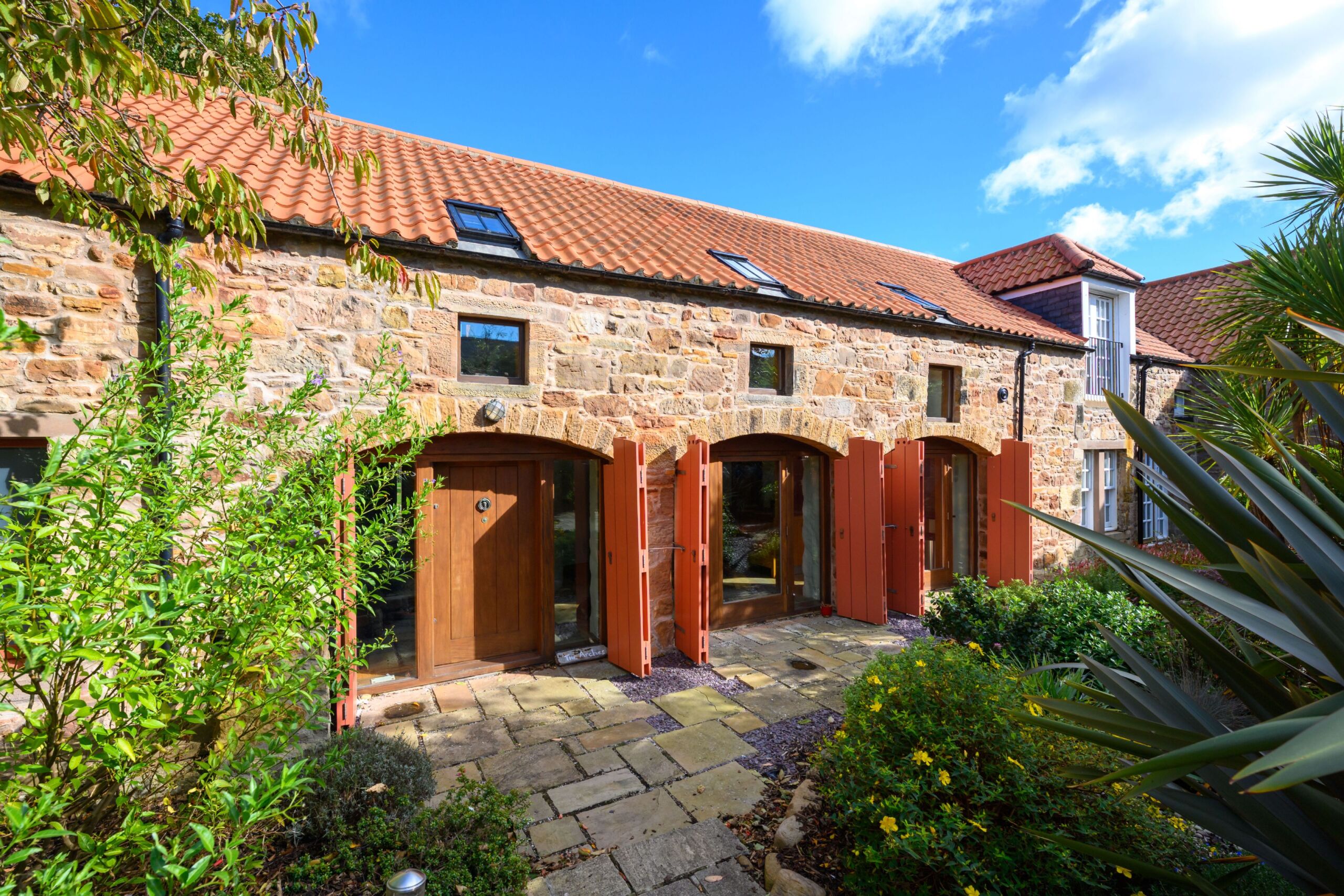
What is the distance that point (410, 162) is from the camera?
782 centimetres

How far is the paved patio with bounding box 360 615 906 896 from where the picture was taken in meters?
3.10

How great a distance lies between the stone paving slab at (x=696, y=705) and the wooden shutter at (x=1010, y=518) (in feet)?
17.9

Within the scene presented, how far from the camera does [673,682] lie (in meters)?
5.56

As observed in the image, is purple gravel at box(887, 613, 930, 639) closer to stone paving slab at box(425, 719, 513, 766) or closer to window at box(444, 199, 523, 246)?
stone paving slab at box(425, 719, 513, 766)

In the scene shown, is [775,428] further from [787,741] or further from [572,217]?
[572,217]

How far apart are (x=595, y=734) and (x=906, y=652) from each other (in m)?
2.37

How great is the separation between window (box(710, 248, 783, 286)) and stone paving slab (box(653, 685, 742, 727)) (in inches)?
184

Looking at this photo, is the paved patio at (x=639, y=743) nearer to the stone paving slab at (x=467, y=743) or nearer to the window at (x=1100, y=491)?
the stone paving slab at (x=467, y=743)

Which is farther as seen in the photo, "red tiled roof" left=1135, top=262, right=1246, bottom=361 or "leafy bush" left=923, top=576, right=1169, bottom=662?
"red tiled roof" left=1135, top=262, right=1246, bottom=361

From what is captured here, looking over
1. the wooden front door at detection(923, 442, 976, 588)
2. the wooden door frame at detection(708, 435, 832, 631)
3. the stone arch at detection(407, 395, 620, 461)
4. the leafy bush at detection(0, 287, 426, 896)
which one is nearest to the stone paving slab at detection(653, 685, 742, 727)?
the wooden door frame at detection(708, 435, 832, 631)

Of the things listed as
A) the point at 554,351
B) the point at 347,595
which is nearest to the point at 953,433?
Answer: the point at 554,351

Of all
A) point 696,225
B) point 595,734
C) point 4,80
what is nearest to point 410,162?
point 696,225

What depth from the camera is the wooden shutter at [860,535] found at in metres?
7.21

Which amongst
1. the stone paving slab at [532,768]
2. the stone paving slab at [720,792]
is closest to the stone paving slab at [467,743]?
the stone paving slab at [532,768]
